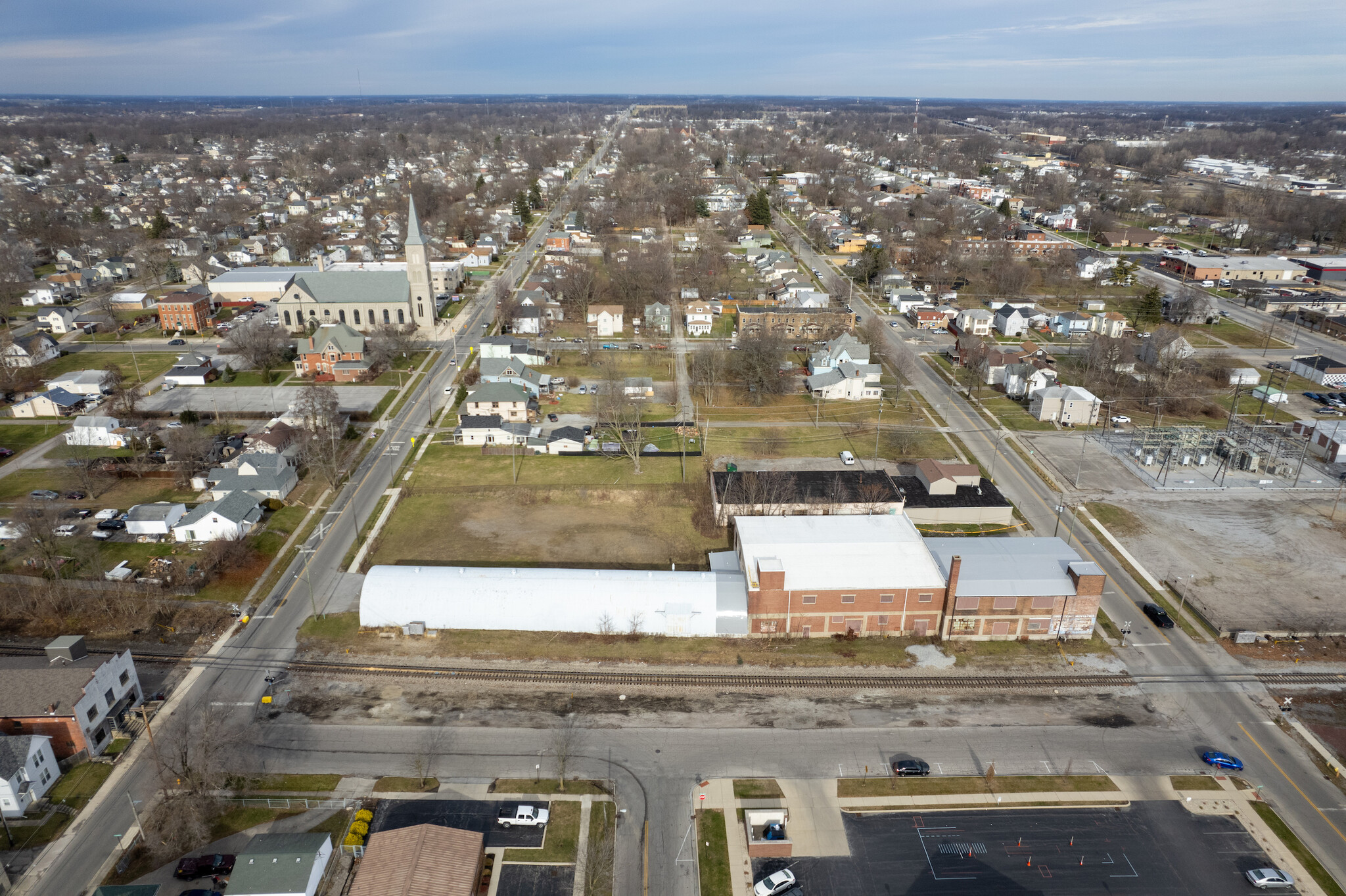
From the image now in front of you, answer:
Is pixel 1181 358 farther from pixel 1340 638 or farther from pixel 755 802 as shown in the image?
pixel 755 802

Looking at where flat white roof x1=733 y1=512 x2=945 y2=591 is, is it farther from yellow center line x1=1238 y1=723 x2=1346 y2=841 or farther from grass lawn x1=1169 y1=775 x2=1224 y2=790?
yellow center line x1=1238 y1=723 x2=1346 y2=841

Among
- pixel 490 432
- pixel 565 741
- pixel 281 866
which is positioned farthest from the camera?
pixel 490 432

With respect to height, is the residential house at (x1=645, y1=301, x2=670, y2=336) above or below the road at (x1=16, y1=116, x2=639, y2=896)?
above

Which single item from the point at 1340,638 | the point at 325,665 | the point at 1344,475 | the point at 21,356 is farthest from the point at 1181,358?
the point at 21,356

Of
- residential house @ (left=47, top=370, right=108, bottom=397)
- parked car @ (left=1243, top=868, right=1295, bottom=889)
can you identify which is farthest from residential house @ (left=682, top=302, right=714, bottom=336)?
parked car @ (left=1243, top=868, right=1295, bottom=889)

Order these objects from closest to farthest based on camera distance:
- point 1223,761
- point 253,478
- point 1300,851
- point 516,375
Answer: point 1300,851
point 1223,761
point 253,478
point 516,375

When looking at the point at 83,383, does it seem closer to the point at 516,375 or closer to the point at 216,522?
the point at 216,522

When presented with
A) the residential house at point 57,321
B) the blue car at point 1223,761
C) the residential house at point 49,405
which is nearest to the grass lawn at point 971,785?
the blue car at point 1223,761

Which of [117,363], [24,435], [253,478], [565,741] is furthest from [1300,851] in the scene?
[117,363]
